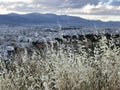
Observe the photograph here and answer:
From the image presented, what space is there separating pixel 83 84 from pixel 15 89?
1.00 m

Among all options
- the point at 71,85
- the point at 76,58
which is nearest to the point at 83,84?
the point at 71,85

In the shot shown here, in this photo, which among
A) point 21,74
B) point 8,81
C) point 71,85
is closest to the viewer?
point 71,85

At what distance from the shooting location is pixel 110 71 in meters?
5.11

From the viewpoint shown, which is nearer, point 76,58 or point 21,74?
point 76,58

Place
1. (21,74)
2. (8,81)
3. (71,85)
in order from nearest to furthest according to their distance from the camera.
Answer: (71,85), (8,81), (21,74)

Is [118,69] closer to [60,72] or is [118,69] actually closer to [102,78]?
[102,78]

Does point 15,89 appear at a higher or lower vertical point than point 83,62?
lower

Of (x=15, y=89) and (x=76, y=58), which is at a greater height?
(x=76, y=58)

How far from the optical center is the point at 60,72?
16.7ft

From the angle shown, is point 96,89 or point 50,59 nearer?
point 96,89

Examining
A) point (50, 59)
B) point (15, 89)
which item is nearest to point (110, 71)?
point (50, 59)

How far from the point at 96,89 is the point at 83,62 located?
49 centimetres

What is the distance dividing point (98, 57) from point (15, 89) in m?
1.26

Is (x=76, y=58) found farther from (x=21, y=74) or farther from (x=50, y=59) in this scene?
(x=21, y=74)
